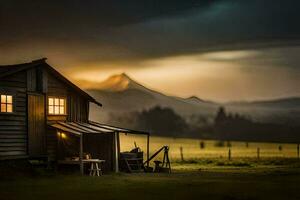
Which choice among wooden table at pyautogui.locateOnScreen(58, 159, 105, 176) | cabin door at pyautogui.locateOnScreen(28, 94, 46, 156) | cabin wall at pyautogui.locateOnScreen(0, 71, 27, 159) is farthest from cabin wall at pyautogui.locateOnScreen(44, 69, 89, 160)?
cabin wall at pyautogui.locateOnScreen(0, 71, 27, 159)

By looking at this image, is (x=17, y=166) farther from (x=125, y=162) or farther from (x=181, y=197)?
(x=181, y=197)

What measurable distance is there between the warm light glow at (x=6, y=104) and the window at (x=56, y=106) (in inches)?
139

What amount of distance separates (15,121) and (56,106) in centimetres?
413

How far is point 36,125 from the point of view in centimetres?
3916

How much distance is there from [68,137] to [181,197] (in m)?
17.8

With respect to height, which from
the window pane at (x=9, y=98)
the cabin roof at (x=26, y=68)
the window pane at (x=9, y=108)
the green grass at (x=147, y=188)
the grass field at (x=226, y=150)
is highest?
the cabin roof at (x=26, y=68)

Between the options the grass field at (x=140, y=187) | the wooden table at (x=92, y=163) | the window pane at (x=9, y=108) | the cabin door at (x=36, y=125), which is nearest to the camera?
the grass field at (x=140, y=187)

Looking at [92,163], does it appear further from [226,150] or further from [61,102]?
[226,150]

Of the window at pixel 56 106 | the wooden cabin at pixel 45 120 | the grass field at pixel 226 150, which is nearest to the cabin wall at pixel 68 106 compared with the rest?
the wooden cabin at pixel 45 120

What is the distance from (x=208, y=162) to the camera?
55.9m

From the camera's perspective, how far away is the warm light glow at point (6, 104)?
37.1 m

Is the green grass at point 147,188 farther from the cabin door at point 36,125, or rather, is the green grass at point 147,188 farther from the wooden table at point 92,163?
the cabin door at point 36,125

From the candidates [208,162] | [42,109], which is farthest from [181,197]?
[208,162]

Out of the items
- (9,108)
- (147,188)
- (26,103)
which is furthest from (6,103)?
(147,188)
